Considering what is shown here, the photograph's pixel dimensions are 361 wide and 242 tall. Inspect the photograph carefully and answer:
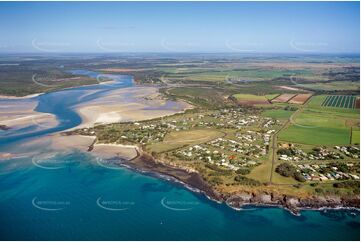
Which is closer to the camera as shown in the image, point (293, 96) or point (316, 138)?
point (316, 138)

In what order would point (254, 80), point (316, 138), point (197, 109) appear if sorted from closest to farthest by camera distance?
point (316, 138)
point (197, 109)
point (254, 80)

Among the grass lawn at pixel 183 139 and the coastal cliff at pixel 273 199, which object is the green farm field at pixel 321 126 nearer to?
the grass lawn at pixel 183 139

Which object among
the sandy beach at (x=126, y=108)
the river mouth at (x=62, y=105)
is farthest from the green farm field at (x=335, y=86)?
the river mouth at (x=62, y=105)

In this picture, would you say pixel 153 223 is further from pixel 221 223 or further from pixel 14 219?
pixel 14 219

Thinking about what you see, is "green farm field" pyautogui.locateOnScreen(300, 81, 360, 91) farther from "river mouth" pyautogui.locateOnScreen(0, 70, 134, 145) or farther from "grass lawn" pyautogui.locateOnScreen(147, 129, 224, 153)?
"grass lawn" pyautogui.locateOnScreen(147, 129, 224, 153)

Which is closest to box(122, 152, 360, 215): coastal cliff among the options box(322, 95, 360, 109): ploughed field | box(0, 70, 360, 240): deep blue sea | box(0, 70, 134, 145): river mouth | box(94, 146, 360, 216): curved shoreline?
box(94, 146, 360, 216): curved shoreline

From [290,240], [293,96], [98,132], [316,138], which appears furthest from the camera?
[293,96]

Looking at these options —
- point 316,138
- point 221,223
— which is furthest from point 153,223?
point 316,138

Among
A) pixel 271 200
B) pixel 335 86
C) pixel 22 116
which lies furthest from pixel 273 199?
pixel 335 86
